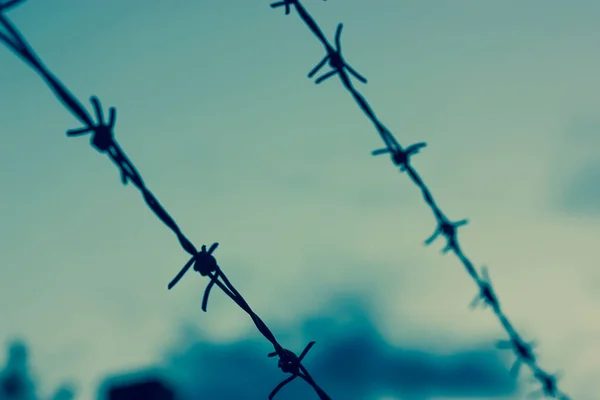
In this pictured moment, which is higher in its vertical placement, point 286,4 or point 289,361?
point 286,4

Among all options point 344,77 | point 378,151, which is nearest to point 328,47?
point 344,77

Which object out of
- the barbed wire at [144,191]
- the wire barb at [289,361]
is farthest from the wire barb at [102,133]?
the wire barb at [289,361]

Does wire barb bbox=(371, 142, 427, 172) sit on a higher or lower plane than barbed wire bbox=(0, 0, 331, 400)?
higher

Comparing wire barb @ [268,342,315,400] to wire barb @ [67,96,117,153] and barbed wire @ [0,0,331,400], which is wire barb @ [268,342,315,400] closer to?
barbed wire @ [0,0,331,400]

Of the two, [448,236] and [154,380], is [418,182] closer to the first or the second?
[448,236]

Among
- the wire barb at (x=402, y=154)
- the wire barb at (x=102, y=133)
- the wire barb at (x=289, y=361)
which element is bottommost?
the wire barb at (x=289, y=361)

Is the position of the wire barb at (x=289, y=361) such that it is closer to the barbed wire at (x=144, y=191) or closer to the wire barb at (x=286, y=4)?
the barbed wire at (x=144, y=191)

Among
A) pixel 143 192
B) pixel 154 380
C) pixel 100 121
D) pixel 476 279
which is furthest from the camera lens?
pixel 154 380

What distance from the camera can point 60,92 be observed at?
62.9 inches

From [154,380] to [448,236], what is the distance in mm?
38927

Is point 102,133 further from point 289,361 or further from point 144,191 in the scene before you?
point 289,361

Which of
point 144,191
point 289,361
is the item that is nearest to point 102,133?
point 144,191

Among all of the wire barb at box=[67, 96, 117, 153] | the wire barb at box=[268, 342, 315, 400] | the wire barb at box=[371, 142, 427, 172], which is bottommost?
the wire barb at box=[268, 342, 315, 400]

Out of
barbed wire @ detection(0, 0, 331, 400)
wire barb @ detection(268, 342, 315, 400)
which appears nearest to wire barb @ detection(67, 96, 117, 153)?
barbed wire @ detection(0, 0, 331, 400)
